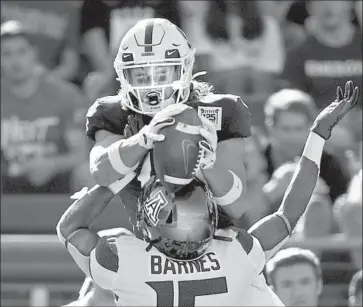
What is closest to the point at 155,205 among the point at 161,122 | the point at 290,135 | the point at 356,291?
the point at 161,122

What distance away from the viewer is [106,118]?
179 inches

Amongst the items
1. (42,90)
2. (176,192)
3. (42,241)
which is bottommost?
(42,241)

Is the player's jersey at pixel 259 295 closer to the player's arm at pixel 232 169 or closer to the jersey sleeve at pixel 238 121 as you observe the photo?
the player's arm at pixel 232 169

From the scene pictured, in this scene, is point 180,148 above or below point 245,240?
above

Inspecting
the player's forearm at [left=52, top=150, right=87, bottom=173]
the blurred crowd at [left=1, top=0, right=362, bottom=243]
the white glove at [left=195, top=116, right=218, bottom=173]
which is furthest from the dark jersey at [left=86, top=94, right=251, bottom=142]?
the player's forearm at [left=52, top=150, right=87, bottom=173]

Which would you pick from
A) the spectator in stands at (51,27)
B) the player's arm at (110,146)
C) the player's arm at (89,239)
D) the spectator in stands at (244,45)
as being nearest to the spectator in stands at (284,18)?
the spectator in stands at (244,45)

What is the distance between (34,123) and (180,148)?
14.2 ft

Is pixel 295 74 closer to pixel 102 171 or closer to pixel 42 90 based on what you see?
pixel 42 90

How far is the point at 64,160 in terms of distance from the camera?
7773 mm

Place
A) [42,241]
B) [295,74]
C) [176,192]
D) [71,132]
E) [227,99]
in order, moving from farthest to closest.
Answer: [295,74] < [71,132] < [42,241] < [227,99] < [176,192]

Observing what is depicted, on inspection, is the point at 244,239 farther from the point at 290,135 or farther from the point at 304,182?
the point at 290,135

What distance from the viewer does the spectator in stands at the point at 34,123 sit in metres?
7.81

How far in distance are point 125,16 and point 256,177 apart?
1.84 meters

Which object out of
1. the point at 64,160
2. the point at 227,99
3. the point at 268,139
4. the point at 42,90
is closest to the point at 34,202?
the point at 64,160
